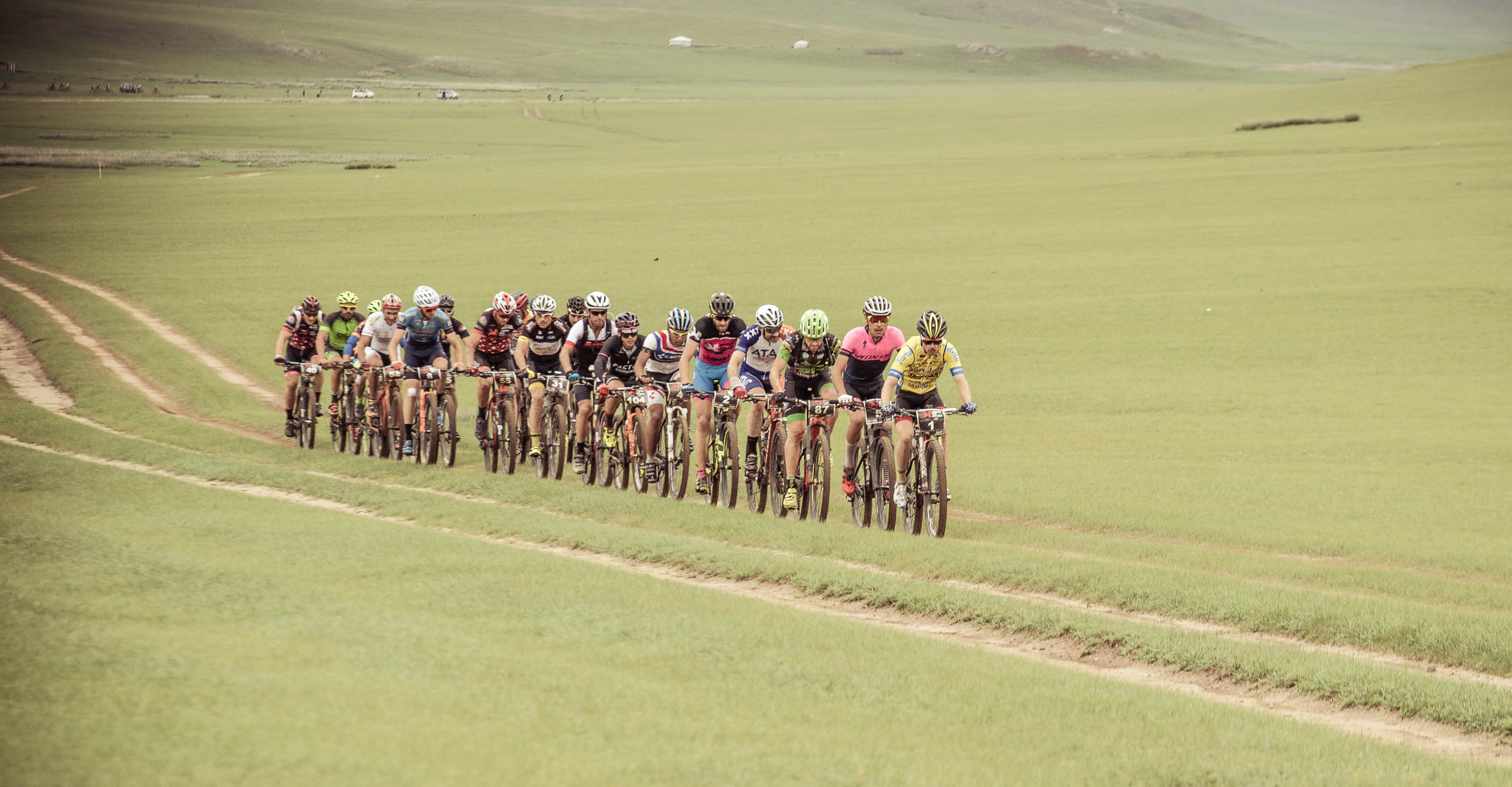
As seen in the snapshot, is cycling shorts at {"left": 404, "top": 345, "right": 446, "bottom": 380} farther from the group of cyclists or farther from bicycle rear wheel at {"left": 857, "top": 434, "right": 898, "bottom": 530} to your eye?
bicycle rear wheel at {"left": 857, "top": 434, "right": 898, "bottom": 530}

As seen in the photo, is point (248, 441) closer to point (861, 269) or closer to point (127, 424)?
point (127, 424)

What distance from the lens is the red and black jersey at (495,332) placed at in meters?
21.5

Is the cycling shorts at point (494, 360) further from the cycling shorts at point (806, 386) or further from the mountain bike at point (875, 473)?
the mountain bike at point (875, 473)

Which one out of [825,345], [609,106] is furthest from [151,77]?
[825,345]

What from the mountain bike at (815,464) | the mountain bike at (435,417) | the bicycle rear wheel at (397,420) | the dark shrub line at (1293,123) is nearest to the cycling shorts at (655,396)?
the mountain bike at (815,464)

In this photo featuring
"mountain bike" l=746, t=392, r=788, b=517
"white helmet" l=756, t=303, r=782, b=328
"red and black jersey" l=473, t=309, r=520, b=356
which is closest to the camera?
"white helmet" l=756, t=303, r=782, b=328

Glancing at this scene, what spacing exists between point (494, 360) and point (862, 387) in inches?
296

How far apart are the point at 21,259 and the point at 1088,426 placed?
43.7 m

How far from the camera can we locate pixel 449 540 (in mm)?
13195

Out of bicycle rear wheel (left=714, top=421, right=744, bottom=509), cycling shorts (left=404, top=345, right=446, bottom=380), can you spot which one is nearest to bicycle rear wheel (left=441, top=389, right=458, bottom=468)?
cycling shorts (left=404, top=345, right=446, bottom=380)

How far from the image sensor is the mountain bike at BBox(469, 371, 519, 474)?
2052cm

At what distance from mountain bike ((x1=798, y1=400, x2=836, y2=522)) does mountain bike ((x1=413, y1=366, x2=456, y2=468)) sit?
22.7 feet

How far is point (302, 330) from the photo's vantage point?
959 inches

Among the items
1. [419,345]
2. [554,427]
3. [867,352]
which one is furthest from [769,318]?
[419,345]
